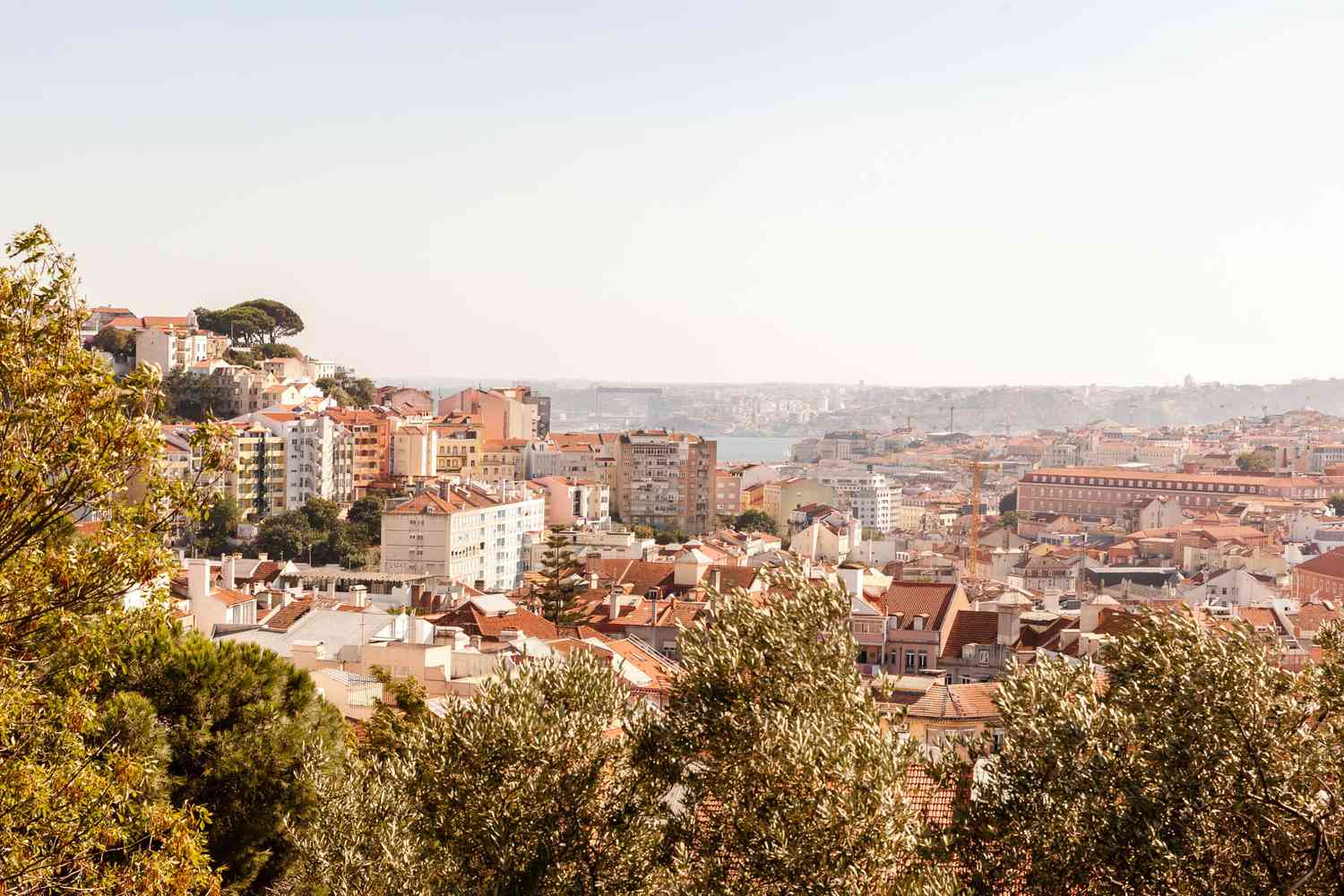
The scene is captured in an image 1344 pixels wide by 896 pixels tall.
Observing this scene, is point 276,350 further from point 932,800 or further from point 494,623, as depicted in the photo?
point 932,800

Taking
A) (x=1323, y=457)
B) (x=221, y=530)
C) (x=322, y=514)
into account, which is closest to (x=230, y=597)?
(x=221, y=530)

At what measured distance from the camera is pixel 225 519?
50656 millimetres

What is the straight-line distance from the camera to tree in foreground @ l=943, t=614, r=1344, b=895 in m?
6.91

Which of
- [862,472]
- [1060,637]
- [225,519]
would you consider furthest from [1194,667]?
[862,472]

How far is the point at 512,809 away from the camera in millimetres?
8180

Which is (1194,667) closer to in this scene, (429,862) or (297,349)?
(429,862)

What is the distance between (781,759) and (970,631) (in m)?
21.8

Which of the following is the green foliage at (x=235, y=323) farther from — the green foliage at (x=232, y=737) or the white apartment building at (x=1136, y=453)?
the white apartment building at (x=1136, y=453)

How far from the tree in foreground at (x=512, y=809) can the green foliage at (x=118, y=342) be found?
193 ft

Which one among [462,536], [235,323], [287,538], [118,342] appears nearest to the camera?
[462,536]

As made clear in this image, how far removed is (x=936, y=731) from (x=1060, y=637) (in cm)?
986

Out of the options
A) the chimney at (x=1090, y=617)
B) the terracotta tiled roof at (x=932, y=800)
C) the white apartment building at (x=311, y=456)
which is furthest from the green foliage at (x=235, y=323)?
the terracotta tiled roof at (x=932, y=800)

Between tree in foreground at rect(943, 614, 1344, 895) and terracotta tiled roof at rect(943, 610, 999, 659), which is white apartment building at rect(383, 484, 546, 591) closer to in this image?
terracotta tiled roof at rect(943, 610, 999, 659)

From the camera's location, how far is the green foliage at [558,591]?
101ft
